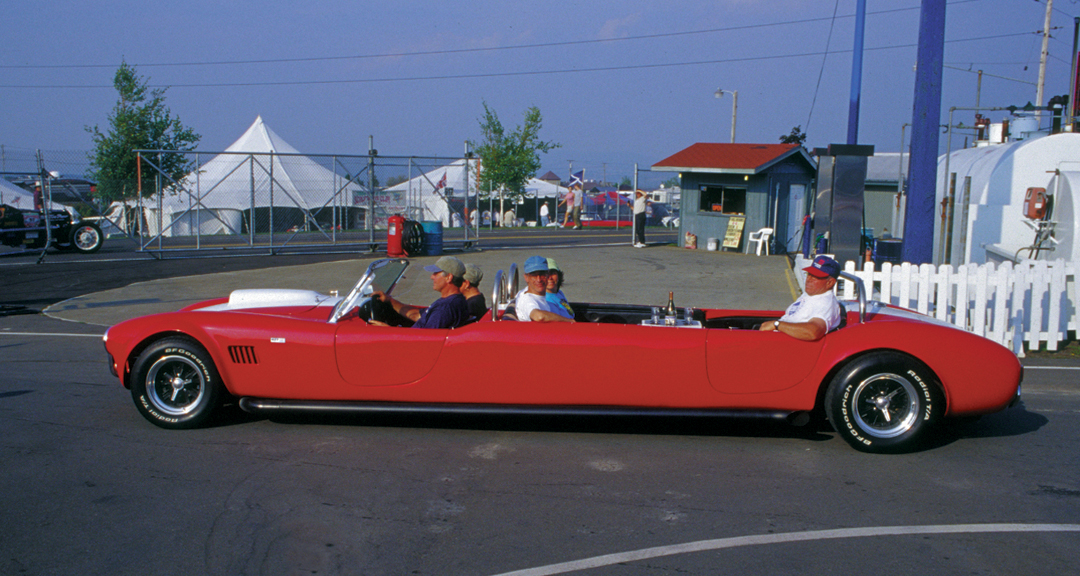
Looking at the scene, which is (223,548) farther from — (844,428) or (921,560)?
(844,428)

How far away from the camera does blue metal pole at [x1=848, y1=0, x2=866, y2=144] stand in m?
15.6

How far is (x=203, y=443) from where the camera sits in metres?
4.88

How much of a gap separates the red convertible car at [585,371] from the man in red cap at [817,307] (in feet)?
0.31

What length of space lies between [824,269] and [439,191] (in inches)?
664

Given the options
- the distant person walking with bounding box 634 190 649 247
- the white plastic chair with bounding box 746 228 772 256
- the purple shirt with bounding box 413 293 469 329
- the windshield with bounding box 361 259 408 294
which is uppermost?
the distant person walking with bounding box 634 190 649 247

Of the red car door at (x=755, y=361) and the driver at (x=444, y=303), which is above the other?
the driver at (x=444, y=303)

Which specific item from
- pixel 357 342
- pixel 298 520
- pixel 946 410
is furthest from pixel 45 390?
pixel 946 410

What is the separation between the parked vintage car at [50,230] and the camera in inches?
706

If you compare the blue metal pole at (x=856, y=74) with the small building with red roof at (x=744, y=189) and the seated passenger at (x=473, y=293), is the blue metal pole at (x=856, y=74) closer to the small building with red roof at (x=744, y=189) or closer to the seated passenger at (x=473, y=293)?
the small building with red roof at (x=744, y=189)

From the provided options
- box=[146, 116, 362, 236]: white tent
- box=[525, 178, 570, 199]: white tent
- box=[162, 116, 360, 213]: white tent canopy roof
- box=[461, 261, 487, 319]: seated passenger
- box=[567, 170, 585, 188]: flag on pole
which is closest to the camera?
box=[461, 261, 487, 319]: seated passenger

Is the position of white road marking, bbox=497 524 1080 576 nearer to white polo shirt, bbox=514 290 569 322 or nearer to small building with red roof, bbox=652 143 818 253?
white polo shirt, bbox=514 290 569 322

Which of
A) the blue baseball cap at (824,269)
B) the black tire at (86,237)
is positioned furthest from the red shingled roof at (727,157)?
the blue baseball cap at (824,269)

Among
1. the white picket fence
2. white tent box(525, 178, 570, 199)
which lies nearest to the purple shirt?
the white picket fence

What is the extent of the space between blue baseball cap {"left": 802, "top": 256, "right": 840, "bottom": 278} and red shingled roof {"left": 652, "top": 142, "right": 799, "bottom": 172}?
52.0 ft
